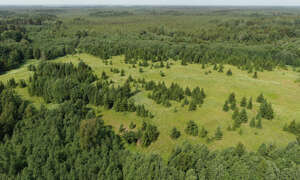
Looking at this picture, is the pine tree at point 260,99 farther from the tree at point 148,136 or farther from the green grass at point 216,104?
the tree at point 148,136

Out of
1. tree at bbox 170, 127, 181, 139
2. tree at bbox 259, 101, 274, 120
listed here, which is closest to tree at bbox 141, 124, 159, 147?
tree at bbox 170, 127, 181, 139

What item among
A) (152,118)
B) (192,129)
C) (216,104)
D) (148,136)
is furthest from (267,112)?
(148,136)

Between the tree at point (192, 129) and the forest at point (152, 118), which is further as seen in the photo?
the tree at point (192, 129)

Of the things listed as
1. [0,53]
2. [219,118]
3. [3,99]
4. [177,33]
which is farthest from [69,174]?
[177,33]

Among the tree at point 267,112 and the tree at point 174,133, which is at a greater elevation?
the tree at point 267,112

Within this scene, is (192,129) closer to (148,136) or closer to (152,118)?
(148,136)

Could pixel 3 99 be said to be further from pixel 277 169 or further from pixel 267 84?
pixel 267 84

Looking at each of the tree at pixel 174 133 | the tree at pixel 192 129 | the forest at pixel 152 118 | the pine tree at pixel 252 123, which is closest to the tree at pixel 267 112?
the forest at pixel 152 118

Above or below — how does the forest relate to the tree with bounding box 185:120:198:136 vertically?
above

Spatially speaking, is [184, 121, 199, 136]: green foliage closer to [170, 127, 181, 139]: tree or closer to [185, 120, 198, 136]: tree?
[185, 120, 198, 136]: tree
